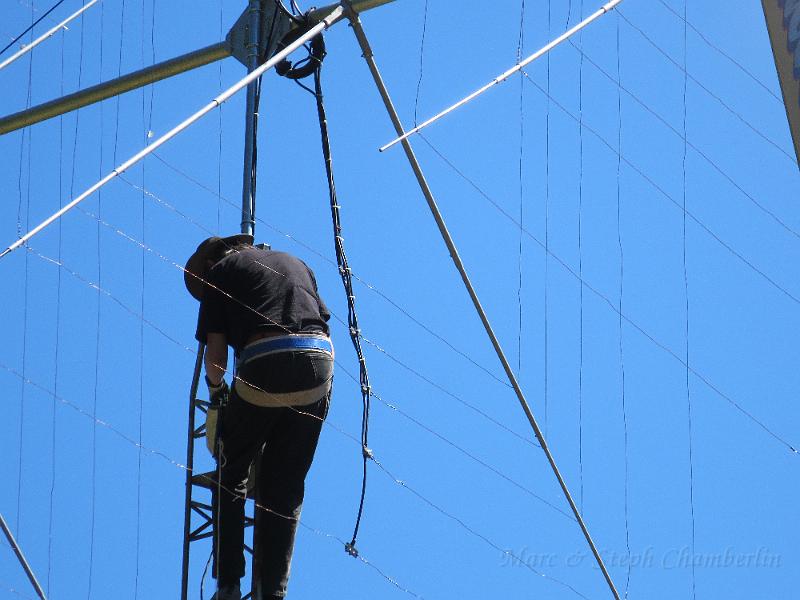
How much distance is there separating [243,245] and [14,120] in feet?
18.7

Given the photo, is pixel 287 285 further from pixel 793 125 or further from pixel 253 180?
pixel 793 125

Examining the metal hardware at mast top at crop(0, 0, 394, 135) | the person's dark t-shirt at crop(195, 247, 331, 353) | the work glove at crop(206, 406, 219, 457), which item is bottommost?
the work glove at crop(206, 406, 219, 457)

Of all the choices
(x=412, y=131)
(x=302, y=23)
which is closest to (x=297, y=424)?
(x=412, y=131)

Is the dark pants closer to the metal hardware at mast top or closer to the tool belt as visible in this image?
the tool belt

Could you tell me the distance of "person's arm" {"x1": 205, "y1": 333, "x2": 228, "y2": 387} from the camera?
12875mm

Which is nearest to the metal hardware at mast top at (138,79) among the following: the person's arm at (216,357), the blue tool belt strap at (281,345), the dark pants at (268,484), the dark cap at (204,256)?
the dark cap at (204,256)

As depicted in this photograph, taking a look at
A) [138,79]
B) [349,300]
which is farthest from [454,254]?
[138,79]

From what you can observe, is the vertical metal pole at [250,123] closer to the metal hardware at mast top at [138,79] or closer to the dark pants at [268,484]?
the metal hardware at mast top at [138,79]

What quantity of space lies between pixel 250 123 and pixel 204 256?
1.90 m

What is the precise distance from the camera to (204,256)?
1328 cm

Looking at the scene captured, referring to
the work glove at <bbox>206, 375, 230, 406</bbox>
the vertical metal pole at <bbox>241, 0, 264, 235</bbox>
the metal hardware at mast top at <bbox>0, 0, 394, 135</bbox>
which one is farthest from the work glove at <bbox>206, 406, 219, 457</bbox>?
the metal hardware at mast top at <bbox>0, 0, 394, 135</bbox>

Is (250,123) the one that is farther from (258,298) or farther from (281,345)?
(281,345)

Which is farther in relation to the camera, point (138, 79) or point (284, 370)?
point (138, 79)

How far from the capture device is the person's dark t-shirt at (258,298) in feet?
41.5
